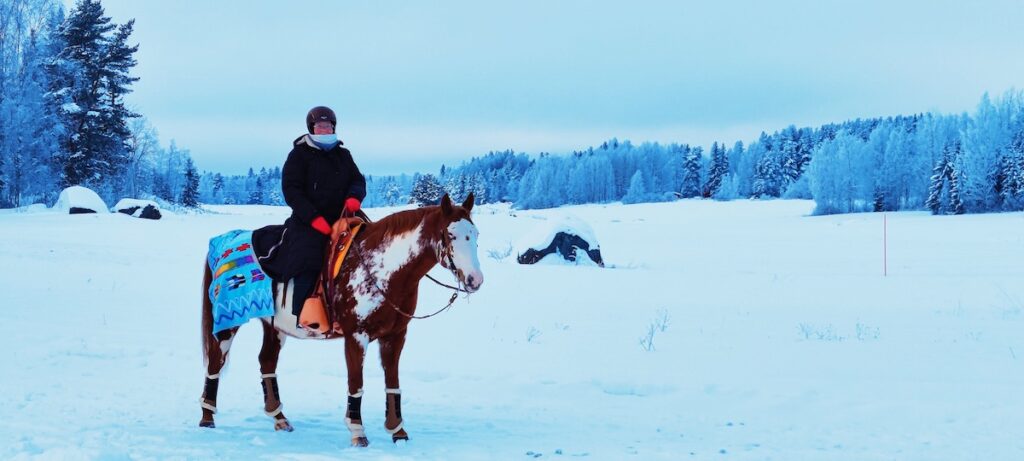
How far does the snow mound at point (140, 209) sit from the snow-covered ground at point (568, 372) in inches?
598

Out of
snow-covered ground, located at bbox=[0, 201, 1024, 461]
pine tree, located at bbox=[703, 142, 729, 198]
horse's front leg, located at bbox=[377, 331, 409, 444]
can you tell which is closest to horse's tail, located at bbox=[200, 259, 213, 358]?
snow-covered ground, located at bbox=[0, 201, 1024, 461]

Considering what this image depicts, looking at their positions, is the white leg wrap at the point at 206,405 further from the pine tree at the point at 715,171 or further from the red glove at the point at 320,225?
the pine tree at the point at 715,171

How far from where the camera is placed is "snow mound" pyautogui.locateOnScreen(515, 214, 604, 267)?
18.5 meters

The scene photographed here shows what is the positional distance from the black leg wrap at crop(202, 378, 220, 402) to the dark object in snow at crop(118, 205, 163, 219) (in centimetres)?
2832

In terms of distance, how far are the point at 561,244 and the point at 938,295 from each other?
8505 millimetres

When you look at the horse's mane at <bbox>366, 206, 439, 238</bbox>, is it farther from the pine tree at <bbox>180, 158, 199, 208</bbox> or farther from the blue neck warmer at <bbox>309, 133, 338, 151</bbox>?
the pine tree at <bbox>180, 158, 199, 208</bbox>

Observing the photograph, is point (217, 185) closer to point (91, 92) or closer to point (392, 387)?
point (91, 92)

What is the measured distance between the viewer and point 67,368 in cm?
729

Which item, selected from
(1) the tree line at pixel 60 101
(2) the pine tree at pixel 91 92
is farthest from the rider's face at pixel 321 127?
(2) the pine tree at pixel 91 92

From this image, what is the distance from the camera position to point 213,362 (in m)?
5.51

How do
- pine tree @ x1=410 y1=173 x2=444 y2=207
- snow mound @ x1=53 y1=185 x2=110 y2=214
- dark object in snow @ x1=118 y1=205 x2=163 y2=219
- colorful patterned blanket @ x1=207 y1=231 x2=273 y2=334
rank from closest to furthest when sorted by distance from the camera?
colorful patterned blanket @ x1=207 y1=231 x2=273 y2=334, snow mound @ x1=53 y1=185 x2=110 y2=214, dark object in snow @ x1=118 y1=205 x2=163 y2=219, pine tree @ x1=410 y1=173 x2=444 y2=207

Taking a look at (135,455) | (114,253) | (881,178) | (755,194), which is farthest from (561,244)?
(755,194)

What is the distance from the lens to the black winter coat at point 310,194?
5.12 metres

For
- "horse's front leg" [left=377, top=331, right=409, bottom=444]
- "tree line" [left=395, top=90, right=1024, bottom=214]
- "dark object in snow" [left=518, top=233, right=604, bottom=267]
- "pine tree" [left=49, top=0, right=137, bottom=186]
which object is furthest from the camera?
"tree line" [left=395, top=90, right=1024, bottom=214]
